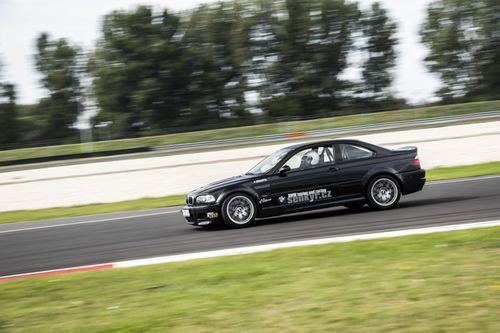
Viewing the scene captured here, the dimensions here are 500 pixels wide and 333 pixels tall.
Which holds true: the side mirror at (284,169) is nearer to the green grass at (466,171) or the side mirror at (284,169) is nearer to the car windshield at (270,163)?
the car windshield at (270,163)

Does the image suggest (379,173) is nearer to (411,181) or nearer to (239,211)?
(411,181)

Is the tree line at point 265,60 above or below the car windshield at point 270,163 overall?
above

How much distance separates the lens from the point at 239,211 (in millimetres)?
11391

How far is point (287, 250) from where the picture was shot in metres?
8.32

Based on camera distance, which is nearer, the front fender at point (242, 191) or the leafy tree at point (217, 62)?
the front fender at point (242, 191)

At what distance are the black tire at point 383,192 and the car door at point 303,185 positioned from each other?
70cm

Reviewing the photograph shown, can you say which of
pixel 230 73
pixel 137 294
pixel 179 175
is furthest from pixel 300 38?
pixel 137 294

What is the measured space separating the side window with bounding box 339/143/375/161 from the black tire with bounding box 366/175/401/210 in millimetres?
495

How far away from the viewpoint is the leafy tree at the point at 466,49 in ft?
227

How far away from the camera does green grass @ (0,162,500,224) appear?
1711 centimetres

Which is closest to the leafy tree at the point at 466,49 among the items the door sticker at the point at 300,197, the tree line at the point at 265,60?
the tree line at the point at 265,60

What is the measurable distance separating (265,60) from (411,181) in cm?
6046

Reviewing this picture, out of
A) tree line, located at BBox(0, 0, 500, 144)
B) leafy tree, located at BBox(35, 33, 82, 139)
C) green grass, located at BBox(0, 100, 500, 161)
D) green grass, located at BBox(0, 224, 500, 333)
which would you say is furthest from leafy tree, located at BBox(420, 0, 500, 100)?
green grass, located at BBox(0, 224, 500, 333)

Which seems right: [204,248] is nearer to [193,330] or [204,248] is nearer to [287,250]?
[287,250]
